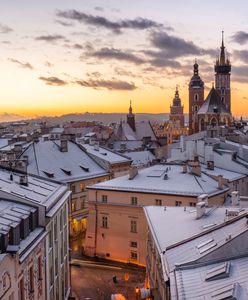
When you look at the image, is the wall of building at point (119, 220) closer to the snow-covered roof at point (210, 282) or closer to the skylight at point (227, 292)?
the snow-covered roof at point (210, 282)

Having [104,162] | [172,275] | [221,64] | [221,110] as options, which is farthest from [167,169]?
[221,64]

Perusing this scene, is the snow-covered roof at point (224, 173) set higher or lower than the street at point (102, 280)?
higher

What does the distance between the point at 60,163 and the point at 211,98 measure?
89887 mm

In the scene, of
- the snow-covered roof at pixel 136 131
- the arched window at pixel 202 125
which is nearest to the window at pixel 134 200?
the snow-covered roof at pixel 136 131

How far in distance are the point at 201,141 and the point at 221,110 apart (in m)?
79.6

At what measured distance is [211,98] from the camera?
151125 millimetres

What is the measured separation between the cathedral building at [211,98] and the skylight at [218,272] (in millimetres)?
125095

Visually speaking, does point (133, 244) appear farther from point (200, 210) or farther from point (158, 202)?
point (200, 210)

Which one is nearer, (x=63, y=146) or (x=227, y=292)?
(x=227, y=292)

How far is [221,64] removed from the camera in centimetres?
19112

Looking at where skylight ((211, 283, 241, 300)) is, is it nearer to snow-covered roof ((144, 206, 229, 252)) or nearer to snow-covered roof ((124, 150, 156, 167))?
snow-covered roof ((144, 206, 229, 252))

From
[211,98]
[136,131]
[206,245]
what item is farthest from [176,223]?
[211,98]

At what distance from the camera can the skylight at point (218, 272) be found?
75.2 ft

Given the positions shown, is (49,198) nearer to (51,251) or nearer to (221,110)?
(51,251)
